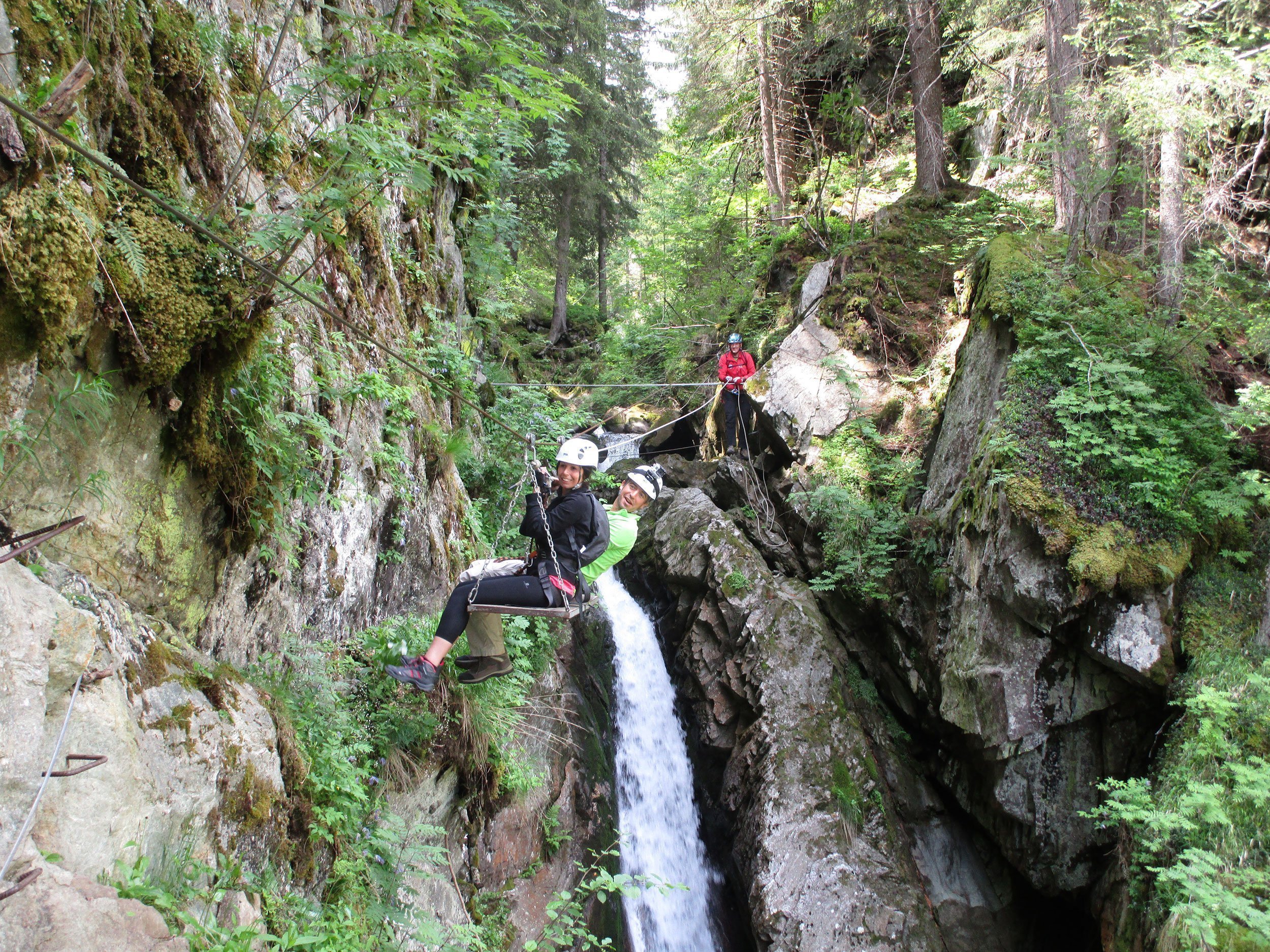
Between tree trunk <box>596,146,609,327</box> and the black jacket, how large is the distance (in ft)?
61.6

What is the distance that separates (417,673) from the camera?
15.8ft

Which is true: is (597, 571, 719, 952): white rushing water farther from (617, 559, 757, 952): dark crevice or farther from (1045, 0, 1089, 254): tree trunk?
(1045, 0, 1089, 254): tree trunk

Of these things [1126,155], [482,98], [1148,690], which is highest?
[1126,155]

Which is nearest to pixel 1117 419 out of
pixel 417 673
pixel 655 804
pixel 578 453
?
pixel 578 453

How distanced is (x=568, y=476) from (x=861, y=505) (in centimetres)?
562

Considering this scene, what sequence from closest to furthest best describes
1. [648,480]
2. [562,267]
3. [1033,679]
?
[648,480], [1033,679], [562,267]

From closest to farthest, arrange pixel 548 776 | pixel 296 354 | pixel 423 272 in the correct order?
pixel 296 354, pixel 548 776, pixel 423 272

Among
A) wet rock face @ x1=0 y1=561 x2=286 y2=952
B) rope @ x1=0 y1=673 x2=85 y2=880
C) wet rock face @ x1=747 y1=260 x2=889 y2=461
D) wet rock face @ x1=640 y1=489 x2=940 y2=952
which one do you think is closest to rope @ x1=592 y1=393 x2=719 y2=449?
wet rock face @ x1=747 y1=260 x2=889 y2=461

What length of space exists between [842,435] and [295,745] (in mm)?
8907

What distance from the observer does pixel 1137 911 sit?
5.67 meters

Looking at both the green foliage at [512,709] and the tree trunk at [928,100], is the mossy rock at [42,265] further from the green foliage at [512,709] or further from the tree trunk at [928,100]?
the tree trunk at [928,100]

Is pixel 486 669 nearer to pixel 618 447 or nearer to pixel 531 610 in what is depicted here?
pixel 531 610

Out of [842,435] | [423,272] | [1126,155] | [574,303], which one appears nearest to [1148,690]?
[842,435]

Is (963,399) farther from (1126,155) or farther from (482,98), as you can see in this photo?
(482,98)
